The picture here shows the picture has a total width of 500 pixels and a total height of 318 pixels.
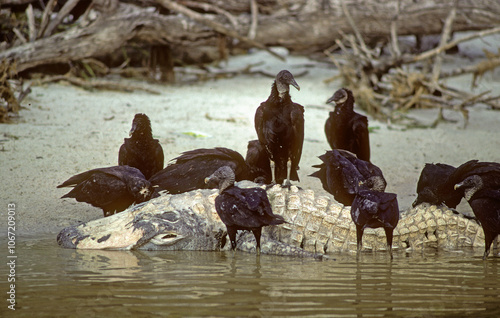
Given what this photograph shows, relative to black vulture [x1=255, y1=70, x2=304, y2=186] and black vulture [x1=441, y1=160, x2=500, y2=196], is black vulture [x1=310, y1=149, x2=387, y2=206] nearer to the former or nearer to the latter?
black vulture [x1=255, y1=70, x2=304, y2=186]

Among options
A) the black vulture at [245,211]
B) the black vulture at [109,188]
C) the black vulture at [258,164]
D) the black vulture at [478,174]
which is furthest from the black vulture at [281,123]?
the black vulture at [478,174]

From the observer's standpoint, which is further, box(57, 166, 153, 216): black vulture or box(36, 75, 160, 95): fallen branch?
box(36, 75, 160, 95): fallen branch

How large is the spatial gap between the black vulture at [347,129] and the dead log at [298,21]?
4046 mm

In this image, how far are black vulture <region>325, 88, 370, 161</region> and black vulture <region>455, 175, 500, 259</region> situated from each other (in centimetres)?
170

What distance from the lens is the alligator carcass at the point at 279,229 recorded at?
16.0 feet

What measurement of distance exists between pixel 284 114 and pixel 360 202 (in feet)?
3.92

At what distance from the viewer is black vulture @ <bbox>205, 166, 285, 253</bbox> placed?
15.3 feet

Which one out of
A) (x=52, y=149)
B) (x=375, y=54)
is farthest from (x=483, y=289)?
(x=375, y=54)

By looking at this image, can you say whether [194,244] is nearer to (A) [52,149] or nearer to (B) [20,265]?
(B) [20,265]

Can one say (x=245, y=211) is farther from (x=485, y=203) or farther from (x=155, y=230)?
(x=485, y=203)

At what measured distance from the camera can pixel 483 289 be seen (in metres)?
4.03

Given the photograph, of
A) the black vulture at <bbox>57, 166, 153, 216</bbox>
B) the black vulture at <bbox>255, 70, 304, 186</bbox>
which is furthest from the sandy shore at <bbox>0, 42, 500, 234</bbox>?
the black vulture at <bbox>255, 70, 304, 186</bbox>

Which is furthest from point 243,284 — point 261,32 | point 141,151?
point 261,32

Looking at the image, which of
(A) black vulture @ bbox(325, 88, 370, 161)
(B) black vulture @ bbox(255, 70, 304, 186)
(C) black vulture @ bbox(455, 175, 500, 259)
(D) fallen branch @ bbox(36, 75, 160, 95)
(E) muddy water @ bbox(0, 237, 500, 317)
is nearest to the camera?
(E) muddy water @ bbox(0, 237, 500, 317)
